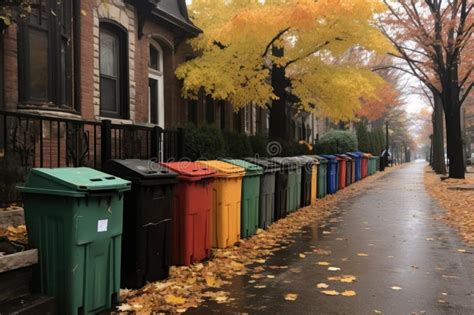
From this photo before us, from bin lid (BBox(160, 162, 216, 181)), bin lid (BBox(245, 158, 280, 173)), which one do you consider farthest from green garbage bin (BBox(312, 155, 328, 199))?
bin lid (BBox(160, 162, 216, 181))

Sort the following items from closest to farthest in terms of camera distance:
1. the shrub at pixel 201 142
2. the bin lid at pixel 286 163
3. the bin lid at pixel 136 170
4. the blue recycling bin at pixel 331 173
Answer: the bin lid at pixel 136 170, the bin lid at pixel 286 163, the shrub at pixel 201 142, the blue recycling bin at pixel 331 173

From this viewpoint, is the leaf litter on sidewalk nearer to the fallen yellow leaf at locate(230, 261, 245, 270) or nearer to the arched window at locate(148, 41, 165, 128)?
the fallen yellow leaf at locate(230, 261, 245, 270)

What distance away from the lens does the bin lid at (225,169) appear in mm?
6844

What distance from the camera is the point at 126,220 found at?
16.3 feet

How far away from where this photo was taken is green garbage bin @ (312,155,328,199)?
570 inches

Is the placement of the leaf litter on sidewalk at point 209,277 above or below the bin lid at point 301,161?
below

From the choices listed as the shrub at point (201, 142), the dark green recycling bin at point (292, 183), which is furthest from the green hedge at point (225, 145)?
the dark green recycling bin at point (292, 183)

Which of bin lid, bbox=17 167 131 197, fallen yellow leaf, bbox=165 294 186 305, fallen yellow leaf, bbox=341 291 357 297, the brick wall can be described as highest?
the brick wall

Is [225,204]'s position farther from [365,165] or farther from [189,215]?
[365,165]

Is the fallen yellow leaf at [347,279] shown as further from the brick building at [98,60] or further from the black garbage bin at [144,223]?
the brick building at [98,60]

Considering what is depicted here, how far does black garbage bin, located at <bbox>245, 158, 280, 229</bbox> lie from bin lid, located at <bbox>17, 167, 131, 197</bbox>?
4.53 m

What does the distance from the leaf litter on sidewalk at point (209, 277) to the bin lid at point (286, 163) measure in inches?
64.7

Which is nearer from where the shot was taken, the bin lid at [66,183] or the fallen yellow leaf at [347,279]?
the bin lid at [66,183]

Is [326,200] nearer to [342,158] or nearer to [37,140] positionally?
[342,158]
